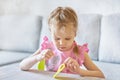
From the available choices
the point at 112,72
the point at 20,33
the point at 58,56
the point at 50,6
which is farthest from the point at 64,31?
the point at 50,6

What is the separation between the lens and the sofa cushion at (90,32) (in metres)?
2.14

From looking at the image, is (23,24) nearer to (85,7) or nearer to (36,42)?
(36,42)

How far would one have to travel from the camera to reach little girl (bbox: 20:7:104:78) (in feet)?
3.84

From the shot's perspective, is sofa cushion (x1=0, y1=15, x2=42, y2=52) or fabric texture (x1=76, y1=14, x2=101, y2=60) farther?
sofa cushion (x1=0, y1=15, x2=42, y2=52)

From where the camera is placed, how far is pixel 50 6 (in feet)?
8.75

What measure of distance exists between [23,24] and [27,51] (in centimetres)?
27

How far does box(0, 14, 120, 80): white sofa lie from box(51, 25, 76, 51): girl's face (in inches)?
19.0

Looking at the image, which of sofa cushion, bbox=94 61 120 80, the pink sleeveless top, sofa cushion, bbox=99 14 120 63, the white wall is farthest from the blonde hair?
the white wall

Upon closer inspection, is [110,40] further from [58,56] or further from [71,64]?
[71,64]

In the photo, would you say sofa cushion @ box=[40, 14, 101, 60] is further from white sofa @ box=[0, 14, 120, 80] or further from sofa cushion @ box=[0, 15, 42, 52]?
sofa cushion @ box=[0, 15, 42, 52]

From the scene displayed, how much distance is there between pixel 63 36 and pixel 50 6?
4.99 feet

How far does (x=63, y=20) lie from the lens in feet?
3.92

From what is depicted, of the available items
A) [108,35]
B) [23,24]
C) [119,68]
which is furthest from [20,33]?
[119,68]

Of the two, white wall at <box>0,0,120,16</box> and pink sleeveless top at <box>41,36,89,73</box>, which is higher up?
white wall at <box>0,0,120,16</box>
